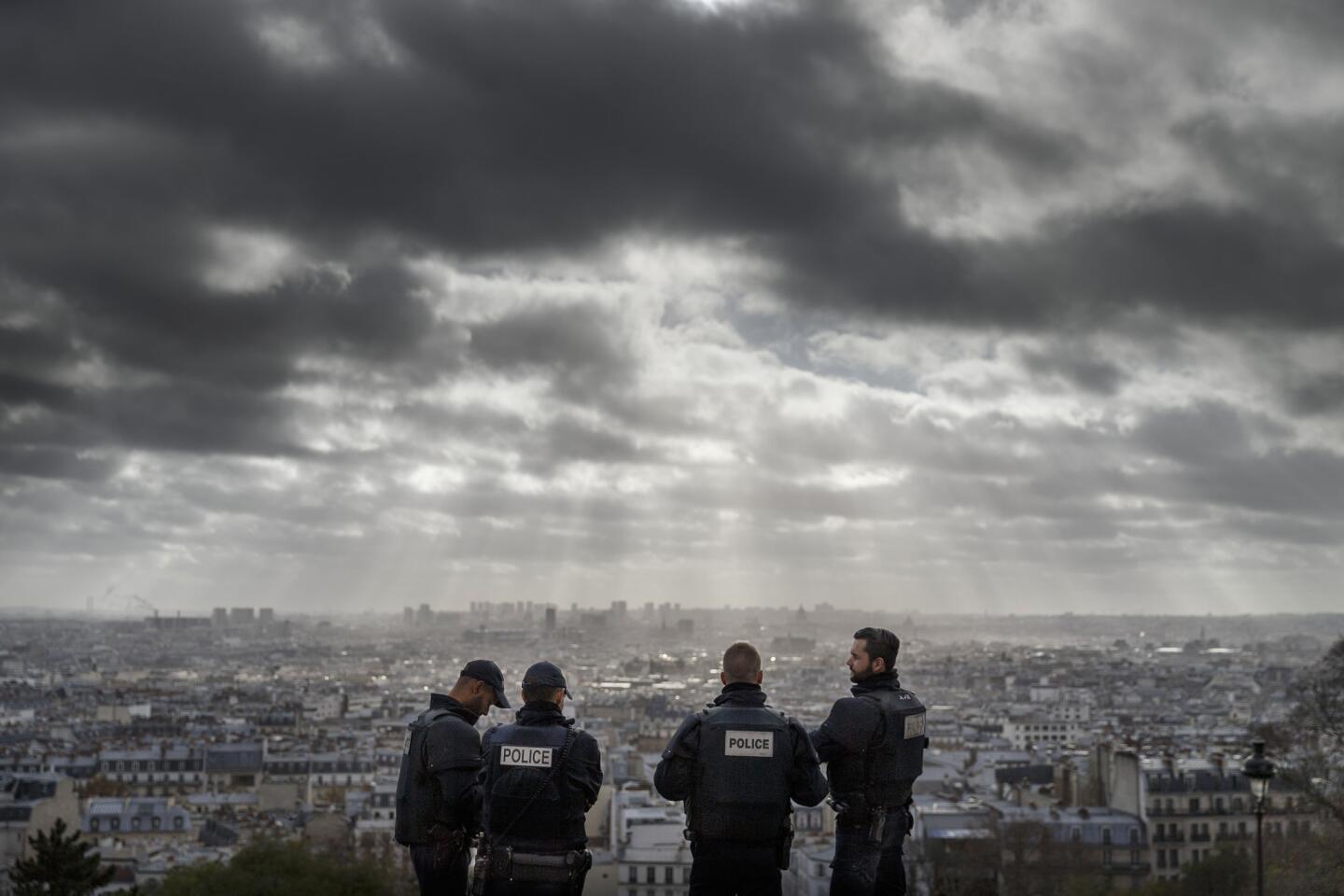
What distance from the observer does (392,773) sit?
8788 centimetres

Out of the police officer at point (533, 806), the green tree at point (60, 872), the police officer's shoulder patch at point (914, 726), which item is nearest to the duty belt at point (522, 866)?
the police officer at point (533, 806)

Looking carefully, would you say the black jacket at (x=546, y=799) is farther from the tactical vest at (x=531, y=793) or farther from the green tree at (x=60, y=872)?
the green tree at (x=60, y=872)

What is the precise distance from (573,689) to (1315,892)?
158m

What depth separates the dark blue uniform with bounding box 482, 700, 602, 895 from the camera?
9.02 meters

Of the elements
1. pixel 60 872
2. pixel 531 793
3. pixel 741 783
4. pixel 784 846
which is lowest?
pixel 60 872

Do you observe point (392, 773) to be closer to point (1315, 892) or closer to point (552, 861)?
point (1315, 892)

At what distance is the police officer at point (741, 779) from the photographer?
8945mm

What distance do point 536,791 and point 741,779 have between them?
133 cm

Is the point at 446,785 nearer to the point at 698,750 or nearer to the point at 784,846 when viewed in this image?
the point at 698,750

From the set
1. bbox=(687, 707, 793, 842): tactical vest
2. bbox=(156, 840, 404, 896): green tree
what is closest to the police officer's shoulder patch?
bbox=(687, 707, 793, 842): tactical vest

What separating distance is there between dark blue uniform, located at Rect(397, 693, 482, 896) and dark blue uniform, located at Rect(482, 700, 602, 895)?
1.38 feet

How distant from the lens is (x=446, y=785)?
31.2ft

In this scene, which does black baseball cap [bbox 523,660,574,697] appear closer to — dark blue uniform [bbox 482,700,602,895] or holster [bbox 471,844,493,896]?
dark blue uniform [bbox 482,700,602,895]

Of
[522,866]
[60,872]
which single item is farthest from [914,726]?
[60,872]
